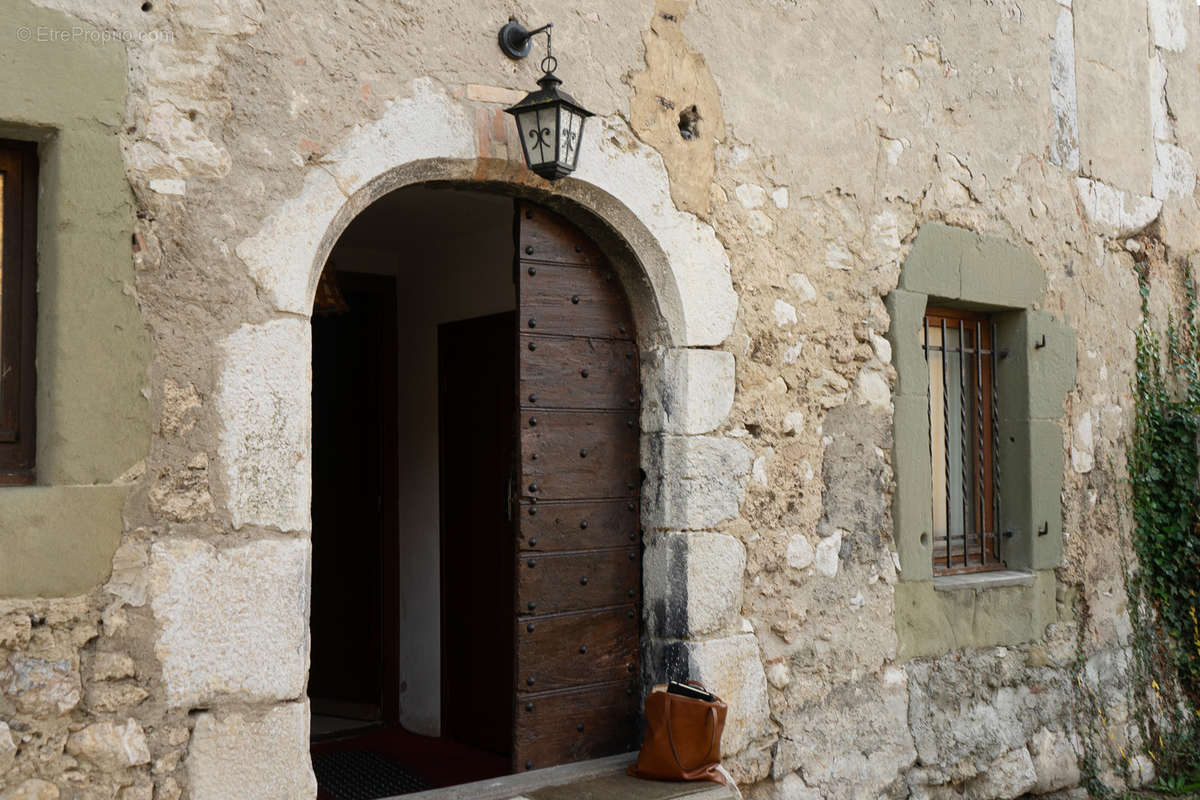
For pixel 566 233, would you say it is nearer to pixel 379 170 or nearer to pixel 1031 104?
pixel 379 170

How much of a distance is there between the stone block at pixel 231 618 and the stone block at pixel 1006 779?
3001 mm

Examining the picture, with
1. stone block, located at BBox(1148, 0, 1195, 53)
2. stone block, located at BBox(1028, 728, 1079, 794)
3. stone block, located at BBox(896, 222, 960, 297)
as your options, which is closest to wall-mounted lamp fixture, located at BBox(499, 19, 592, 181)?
stone block, located at BBox(896, 222, 960, 297)

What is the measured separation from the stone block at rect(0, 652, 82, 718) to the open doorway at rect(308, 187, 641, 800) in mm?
1346

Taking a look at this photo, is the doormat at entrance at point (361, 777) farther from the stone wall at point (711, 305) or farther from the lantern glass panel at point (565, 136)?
the lantern glass panel at point (565, 136)

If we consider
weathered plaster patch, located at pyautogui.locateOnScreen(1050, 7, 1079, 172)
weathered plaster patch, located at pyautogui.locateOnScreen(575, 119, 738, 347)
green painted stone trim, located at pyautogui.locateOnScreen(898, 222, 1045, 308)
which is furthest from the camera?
weathered plaster patch, located at pyautogui.locateOnScreen(1050, 7, 1079, 172)

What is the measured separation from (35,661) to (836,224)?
304cm

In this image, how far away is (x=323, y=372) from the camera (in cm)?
582

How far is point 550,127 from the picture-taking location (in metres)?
3.19

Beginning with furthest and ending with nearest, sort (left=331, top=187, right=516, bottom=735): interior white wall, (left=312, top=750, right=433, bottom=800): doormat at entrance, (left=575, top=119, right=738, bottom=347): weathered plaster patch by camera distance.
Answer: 1. (left=331, top=187, right=516, bottom=735): interior white wall
2. (left=312, top=750, right=433, bottom=800): doormat at entrance
3. (left=575, top=119, right=738, bottom=347): weathered plaster patch

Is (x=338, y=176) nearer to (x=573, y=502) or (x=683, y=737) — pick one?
(x=573, y=502)

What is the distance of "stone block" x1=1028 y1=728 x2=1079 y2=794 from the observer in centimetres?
475

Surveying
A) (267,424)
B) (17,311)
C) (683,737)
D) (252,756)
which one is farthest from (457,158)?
(683,737)

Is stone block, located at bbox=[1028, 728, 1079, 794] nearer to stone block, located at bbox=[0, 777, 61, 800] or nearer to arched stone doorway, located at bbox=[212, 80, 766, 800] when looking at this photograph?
arched stone doorway, located at bbox=[212, 80, 766, 800]

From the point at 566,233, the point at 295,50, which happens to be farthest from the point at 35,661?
the point at 566,233
